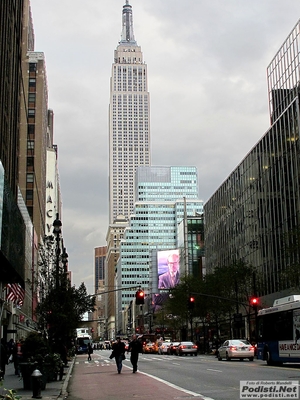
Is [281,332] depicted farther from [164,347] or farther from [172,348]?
[164,347]

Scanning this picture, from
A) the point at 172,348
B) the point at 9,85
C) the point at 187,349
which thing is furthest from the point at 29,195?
the point at 187,349

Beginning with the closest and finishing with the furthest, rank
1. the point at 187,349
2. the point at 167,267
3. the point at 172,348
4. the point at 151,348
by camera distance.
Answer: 1. the point at 187,349
2. the point at 172,348
3. the point at 151,348
4. the point at 167,267

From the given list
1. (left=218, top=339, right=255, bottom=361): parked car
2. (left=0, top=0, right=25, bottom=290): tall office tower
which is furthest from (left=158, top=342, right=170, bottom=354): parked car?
(left=218, top=339, right=255, bottom=361): parked car

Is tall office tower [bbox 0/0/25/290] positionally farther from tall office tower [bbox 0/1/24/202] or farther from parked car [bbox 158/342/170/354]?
parked car [bbox 158/342/170/354]

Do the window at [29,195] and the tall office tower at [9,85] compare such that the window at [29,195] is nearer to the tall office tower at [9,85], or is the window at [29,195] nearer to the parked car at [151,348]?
the parked car at [151,348]

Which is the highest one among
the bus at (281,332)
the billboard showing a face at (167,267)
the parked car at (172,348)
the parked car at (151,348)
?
the billboard showing a face at (167,267)

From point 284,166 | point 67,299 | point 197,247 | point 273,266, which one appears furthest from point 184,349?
point 197,247

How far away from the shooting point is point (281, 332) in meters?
31.3

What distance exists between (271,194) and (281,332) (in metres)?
38.8

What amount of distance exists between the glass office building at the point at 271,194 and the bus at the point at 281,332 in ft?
42.9

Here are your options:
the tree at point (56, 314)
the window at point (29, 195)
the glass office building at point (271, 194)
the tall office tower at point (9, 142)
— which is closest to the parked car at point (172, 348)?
the glass office building at point (271, 194)

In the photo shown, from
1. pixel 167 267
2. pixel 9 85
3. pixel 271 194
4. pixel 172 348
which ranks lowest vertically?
pixel 172 348

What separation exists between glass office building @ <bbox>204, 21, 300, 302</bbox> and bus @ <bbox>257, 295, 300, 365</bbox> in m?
13.1

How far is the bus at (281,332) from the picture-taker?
29305mm
